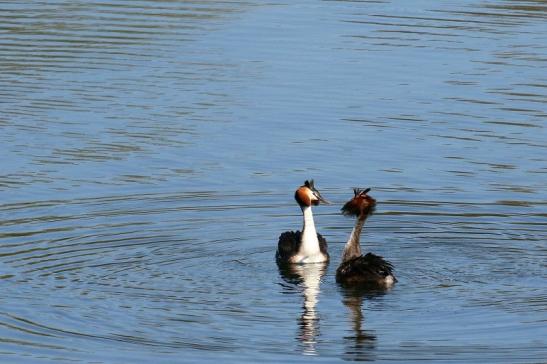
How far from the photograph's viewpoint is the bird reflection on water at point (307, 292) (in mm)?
14468

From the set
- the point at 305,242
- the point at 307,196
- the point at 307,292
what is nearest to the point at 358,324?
the point at 307,292

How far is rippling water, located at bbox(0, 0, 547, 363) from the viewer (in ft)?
48.6

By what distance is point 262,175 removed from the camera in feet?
68.1

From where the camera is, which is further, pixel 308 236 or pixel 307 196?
pixel 307 196

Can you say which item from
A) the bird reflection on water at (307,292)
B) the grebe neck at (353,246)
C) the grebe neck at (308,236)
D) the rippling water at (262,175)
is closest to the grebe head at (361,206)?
the grebe neck at (353,246)

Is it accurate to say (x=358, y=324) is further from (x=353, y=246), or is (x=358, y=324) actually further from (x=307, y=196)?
(x=307, y=196)

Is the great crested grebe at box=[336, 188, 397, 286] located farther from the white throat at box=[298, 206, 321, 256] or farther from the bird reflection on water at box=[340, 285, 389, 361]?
the white throat at box=[298, 206, 321, 256]

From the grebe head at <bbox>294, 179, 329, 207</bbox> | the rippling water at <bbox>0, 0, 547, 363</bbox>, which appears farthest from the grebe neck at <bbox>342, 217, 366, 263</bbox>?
the grebe head at <bbox>294, 179, 329, 207</bbox>

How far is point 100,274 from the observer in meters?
16.6

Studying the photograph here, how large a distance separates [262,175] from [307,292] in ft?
14.7

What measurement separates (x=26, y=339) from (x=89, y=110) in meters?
9.99

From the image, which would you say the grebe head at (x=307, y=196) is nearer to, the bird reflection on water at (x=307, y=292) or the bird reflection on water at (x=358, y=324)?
the bird reflection on water at (x=307, y=292)

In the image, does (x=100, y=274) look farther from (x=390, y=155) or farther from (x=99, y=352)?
(x=390, y=155)

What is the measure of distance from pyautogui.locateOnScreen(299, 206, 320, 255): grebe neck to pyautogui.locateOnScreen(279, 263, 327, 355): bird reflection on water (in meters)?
0.19
